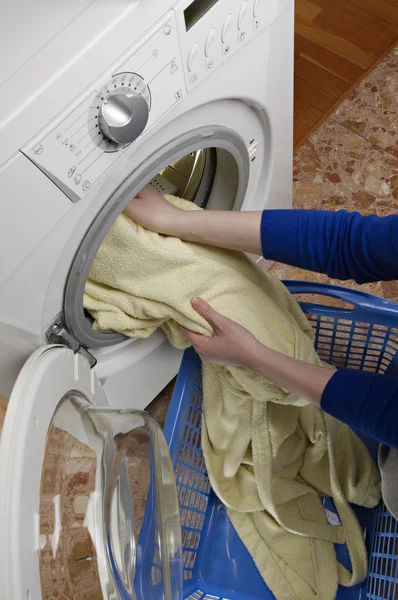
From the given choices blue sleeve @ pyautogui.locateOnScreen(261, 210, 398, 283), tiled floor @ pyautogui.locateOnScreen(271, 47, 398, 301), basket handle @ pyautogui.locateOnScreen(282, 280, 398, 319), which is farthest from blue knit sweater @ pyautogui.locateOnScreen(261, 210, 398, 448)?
tiled floor @ pyautogui.locateOnScreen(271, 47, 398, 301)

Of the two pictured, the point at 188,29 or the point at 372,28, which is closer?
the point at 188,29

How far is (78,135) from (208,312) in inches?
15.1

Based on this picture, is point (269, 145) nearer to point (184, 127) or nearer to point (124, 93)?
point (184, 127)

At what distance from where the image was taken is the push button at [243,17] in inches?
34.3

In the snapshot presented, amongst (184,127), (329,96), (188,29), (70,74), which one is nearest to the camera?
(70,74)

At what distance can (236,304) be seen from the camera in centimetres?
109

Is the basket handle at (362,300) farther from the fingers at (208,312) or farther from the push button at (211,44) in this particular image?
the push button at (211,44)

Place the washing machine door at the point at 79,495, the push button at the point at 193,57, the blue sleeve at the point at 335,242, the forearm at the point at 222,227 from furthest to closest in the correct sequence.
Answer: the forearm at the point at 222,227 < the blue sleeve at the point at 335,242 < the push button at the point at 193,57 < the washing machine door at the point at 79,495

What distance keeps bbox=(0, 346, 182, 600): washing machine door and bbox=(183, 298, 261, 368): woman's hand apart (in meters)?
0.15

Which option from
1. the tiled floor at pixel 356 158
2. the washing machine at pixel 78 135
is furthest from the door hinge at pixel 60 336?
the tiled floor at pixel 356 158

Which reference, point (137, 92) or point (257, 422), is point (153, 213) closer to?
point (137, 92)

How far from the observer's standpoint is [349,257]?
0.98 m

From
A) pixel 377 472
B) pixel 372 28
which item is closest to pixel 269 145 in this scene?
pixel 377 472

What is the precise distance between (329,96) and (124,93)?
1.17m
